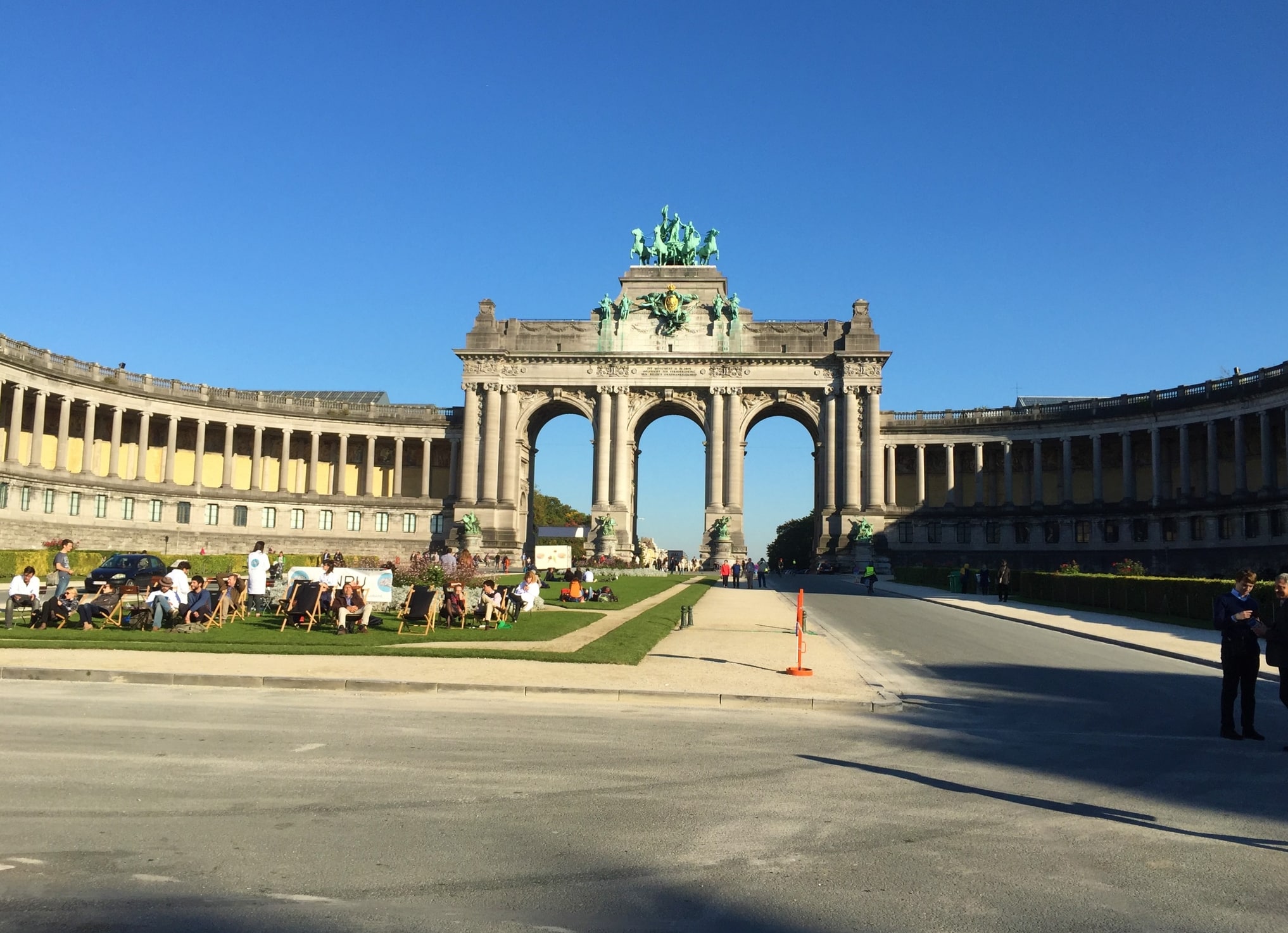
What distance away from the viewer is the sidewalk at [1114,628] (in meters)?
22.2

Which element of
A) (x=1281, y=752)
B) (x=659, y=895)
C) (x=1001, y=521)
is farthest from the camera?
(x=1001, y=521)

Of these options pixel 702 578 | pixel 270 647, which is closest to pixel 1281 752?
pixel 270 647

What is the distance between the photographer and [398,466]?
86.6 meters

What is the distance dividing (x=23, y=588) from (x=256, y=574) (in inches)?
211

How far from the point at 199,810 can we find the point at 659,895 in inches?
159

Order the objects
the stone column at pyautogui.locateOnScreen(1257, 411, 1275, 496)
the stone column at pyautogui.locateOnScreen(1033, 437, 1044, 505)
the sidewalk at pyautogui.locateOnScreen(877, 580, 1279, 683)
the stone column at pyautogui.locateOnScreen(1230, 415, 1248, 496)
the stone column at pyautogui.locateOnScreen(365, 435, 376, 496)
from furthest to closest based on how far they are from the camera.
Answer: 1. the stone column at pyautogui.locateOnScreen(365, 435, 376, 496)
2. the stone column at pyautogui.locateOnScreen(1033, 437, 1044, 505)
3. the stone column at pyautogui.locateOnScreen(1230, 415, 1248, 496)
4. the stone column at pyautogui.locateOnScreen(1257, 411, 1275, 496)
5. the sidewalk at pyautogui.locateOnScreen(877, 580, 1279, 683)

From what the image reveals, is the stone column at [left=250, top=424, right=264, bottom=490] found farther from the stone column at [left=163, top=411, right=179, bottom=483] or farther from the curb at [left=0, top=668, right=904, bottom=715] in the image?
the curb at [left=0, top=668, right=904, bottom=715]

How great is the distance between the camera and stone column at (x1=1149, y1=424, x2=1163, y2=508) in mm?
73062

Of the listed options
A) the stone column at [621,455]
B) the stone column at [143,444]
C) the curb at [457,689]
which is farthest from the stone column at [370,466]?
the curb at [457,689]

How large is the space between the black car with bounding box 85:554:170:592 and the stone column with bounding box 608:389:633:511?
4464 centimetres

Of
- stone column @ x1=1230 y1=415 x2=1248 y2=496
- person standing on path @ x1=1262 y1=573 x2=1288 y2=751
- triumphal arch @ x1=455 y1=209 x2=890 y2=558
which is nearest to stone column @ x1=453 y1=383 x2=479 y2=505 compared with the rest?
triumphal arch @ x1=455 y1=209 x2=890 y2=558

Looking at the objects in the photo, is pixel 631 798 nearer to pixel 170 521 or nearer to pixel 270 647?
pixel 270 647

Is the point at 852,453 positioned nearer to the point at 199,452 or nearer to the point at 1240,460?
the point at 1240,460

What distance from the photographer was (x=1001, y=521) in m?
81.4
